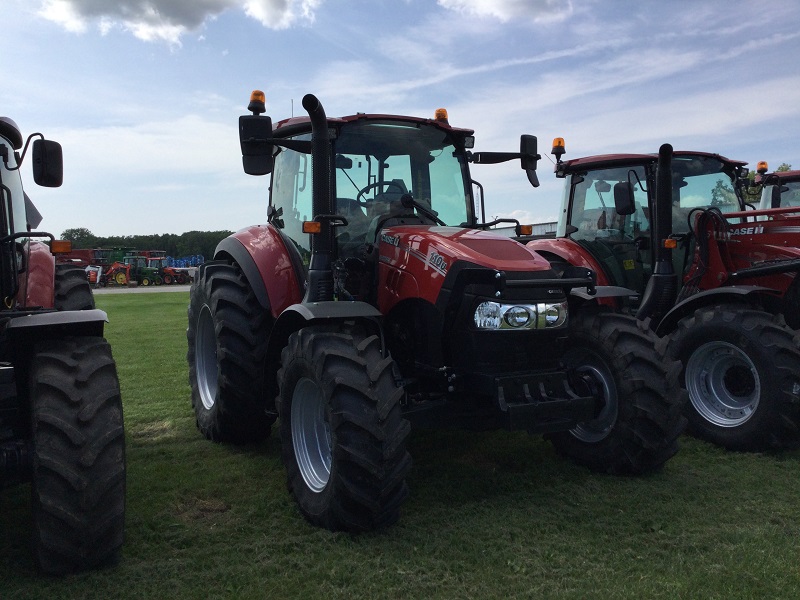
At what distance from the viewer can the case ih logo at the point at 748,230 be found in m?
5.73

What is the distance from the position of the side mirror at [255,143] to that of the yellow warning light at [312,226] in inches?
16.2

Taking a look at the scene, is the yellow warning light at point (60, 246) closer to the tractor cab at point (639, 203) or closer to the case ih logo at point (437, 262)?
the case ih logo at point (437, 262)

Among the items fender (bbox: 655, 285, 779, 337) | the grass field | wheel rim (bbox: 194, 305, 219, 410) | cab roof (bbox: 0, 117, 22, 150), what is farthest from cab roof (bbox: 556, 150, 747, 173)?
cab roof (bbox: 0, 117, 22, 150)

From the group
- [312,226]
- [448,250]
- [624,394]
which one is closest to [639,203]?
[624,394]

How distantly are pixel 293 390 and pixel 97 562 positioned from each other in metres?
1.30

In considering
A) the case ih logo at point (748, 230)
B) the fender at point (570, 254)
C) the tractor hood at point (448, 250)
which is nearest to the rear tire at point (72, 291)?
the tractor hood at point (448, 250)

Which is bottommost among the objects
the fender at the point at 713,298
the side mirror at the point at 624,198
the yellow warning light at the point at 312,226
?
the fender at the point at 713,298

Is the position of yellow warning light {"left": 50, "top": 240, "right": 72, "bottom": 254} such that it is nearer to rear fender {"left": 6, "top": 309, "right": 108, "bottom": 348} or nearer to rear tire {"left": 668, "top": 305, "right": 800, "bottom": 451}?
rear fender {"left": 6, "top": 309, "right": 108, "bottom": 348}

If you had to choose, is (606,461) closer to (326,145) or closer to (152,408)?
(326,145)

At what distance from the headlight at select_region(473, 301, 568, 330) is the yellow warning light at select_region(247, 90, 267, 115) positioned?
218cm

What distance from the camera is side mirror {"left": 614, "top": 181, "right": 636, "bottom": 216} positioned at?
6059 mm

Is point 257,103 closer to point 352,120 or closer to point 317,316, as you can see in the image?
point 352,120

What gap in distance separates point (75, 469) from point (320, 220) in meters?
1.84

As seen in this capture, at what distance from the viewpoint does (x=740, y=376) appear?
5125 mm
